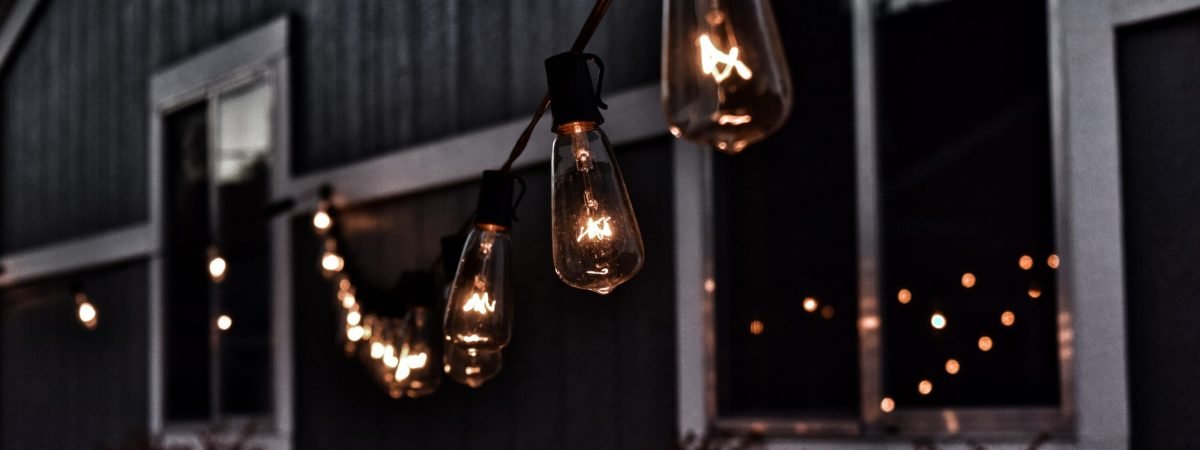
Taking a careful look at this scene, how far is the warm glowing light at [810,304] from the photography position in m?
3.82

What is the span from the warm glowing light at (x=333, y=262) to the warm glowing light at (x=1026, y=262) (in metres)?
3.12

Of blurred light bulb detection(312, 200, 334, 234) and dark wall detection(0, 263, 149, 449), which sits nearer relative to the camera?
blurred light bulb detection(312, 200, 334, 234)

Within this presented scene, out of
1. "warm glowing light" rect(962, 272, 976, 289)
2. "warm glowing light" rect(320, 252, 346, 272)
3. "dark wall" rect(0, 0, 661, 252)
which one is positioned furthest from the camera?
"warm glowing light" rect(320, 252, 346, 272)

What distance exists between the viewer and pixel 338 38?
19.3 feet

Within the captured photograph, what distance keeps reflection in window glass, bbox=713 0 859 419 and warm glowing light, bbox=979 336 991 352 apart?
1.32 feet

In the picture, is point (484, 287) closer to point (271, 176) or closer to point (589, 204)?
point (589, 204)

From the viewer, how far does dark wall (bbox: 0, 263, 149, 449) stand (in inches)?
296

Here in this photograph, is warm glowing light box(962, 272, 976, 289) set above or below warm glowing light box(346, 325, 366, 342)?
above

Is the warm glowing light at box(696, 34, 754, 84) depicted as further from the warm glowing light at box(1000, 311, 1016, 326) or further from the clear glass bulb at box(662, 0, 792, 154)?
the warm glowing light at box(1000, 311, 1016, 326)

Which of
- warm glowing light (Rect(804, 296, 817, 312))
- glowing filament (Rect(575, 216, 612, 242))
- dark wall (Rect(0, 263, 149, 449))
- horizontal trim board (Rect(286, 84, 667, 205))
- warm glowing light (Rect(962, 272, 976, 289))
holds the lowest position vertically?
dark wall (Rect(0, 263, 149, 449))

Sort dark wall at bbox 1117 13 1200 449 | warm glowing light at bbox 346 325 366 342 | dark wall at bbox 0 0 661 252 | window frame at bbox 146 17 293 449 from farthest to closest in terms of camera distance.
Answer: window frame at bbox 146 17 293 449 → warm glowing light at bbox 346 325 366 342 → dark wall at bbox 0 0 661 252 → dark wall at bbox 1117 13 1200 449

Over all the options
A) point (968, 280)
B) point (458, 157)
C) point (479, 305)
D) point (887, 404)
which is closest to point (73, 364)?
point (458, 157)

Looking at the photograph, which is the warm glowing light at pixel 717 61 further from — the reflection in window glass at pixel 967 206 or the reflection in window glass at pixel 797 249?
the reflection in window glass at pixel 797 249

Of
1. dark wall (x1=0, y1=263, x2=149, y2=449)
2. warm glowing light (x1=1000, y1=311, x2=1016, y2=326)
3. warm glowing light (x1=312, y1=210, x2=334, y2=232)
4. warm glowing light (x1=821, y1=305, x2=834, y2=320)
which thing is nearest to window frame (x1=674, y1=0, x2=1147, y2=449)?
warm glowing light (x1=1000, y1=311, x2=1016, y2=326)
